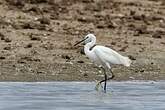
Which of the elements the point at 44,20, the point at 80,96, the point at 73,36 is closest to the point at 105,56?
the point at 80,96

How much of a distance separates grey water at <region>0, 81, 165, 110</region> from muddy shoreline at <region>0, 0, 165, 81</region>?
1.16m

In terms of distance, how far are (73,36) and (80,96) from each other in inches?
412

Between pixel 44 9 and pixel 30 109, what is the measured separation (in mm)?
18331

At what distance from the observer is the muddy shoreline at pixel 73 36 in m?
19.1

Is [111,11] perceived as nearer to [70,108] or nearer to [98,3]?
[98,3]

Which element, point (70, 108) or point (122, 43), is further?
point (122, 43)

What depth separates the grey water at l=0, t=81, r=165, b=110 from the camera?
1332 centimetres

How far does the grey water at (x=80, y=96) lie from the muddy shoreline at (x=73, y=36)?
1160 millimetres

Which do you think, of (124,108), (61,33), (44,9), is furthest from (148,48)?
(124,108)

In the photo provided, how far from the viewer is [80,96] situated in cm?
1487

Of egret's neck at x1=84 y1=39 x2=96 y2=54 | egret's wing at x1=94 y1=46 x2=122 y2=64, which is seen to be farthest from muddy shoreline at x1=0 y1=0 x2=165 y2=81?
egret's wing at x1=94 y1=46 x2=122 y2=64

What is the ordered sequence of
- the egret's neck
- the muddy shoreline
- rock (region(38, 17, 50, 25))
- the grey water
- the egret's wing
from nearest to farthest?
the grey water → the egret's wing → the egret's neck → the muddy shoreline → rock (region(38, 17, 50, 25))

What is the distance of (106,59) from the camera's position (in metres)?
17.3

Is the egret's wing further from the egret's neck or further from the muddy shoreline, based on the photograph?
the muddy shoreline
